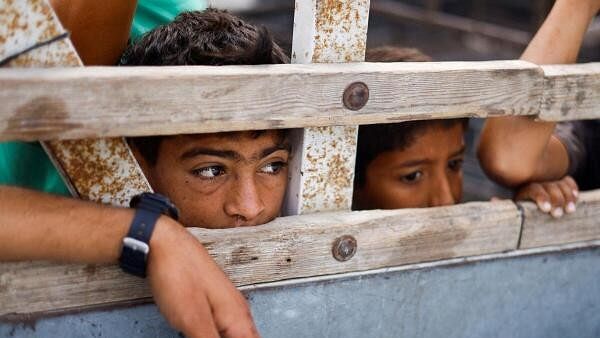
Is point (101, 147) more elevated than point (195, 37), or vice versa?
point (195, 37)

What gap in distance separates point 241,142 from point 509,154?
0.78m

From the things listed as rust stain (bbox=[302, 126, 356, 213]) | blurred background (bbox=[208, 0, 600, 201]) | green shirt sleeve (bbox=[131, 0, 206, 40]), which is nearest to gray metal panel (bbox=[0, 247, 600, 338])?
rust stain (bbox=[302, 126, 356, 213])

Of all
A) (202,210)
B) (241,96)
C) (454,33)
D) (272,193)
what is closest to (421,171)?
(272,193)

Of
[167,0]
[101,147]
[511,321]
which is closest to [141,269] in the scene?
[101,147]

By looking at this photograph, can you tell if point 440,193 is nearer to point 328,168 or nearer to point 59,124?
point 328,168

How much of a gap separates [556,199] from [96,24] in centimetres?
124

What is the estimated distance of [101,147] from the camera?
1628 millimetres

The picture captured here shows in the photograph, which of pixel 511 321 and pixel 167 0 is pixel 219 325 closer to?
pixel 511 321

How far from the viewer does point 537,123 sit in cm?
223


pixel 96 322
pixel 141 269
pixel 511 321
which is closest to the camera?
pixel 141 269

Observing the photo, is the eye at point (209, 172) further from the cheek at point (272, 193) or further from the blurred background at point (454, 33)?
the blurred background at point (454, 33)

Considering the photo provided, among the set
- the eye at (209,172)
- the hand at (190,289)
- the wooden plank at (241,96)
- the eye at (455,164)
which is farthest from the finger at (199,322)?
the eye at (455,164)

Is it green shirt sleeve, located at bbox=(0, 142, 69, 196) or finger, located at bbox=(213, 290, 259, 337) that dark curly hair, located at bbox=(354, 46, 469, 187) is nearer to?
green shirt sleeve, located at bbox=(0, 142, 69, 196)

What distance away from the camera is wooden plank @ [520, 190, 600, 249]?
2184 millimetres
